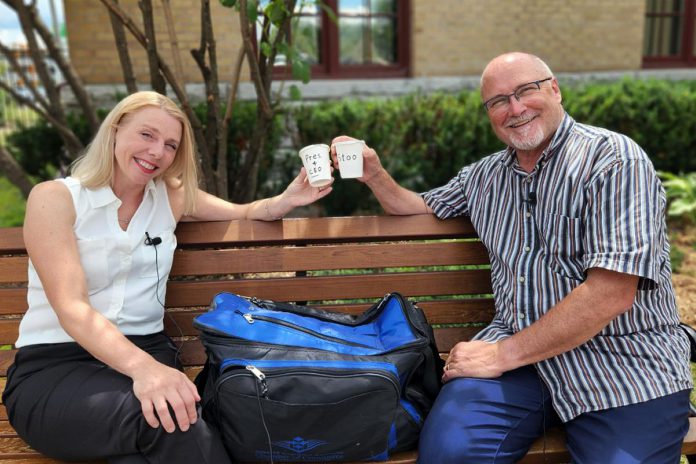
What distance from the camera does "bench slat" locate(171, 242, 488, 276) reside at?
276cm

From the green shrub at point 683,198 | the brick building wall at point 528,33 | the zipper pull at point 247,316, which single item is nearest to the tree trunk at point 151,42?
the zipper pull at point 247,316

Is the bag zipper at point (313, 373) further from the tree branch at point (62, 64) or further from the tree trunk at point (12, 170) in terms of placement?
the tree branch at point (62, 64)

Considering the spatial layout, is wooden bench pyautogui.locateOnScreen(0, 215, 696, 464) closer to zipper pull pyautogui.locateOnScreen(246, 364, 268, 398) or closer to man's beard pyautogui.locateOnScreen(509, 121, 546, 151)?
man's beard pyautogui.locateOnScreen(509, 121, 546, 151)

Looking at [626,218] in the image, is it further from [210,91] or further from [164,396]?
[210,91]

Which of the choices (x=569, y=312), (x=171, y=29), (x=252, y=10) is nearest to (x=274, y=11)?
(x=252, y=10)

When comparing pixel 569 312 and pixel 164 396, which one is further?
pixel 569 312

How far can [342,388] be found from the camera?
2090mm

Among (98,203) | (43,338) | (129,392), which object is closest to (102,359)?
(129,392)

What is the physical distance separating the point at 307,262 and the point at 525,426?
3.55ft

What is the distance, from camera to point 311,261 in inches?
110

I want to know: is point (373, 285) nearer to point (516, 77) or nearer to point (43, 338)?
point (516, 77)

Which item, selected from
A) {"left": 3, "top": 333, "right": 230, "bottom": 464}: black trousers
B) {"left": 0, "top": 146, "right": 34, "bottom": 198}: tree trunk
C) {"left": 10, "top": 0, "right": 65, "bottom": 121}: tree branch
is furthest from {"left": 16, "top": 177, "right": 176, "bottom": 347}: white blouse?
{"left": 10, "top": 0, "right": 65, "bottom": 121}: tree branch

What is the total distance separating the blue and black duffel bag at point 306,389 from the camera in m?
2.08

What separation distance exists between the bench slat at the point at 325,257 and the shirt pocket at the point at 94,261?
0.43 metres
